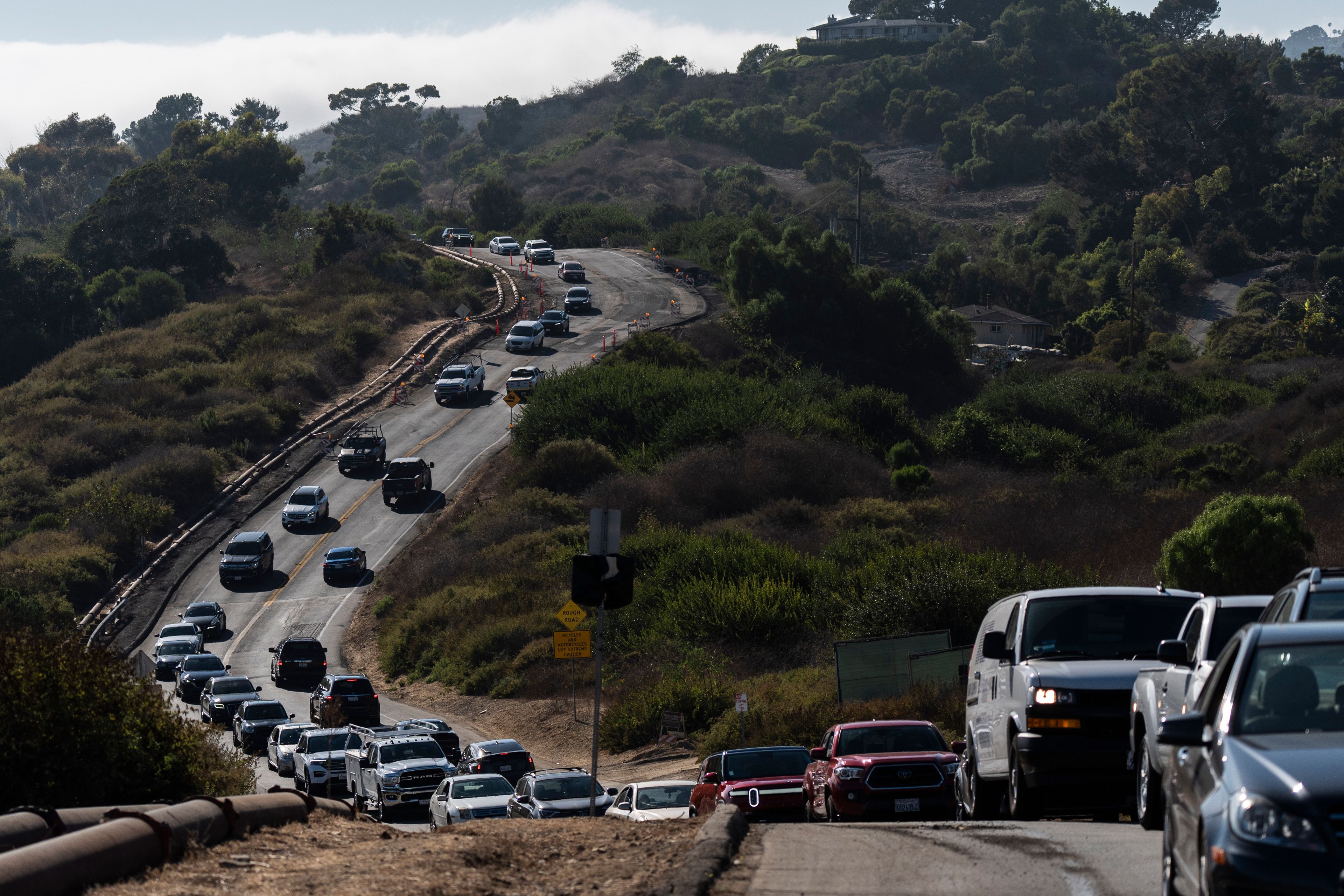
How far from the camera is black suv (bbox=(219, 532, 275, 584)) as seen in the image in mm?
52312

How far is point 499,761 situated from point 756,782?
1122 cm

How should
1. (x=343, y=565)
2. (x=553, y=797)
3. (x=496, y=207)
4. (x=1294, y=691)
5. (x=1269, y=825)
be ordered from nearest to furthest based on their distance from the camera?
(x=1269, y=825)
(x=1294, y=691)
(x=553, y=797)
(x=343, y=565)
(x=496, y=207)

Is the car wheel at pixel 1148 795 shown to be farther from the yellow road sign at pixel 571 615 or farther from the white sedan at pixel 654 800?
the yellow road sign at pixel 571 615

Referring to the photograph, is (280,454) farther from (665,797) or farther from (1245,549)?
(665,797)

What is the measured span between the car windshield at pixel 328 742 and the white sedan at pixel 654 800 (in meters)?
12.3

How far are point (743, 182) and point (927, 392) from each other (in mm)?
91570

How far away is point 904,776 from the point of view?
15188mm

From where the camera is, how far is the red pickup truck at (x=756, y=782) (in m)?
17.2

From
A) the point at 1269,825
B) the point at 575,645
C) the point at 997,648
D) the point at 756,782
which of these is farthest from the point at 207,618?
the point at 1269,825

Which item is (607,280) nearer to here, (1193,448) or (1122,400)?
(1122,400)

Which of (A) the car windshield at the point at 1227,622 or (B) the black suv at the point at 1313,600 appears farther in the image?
(A) the car windshield at the point at 1227,622

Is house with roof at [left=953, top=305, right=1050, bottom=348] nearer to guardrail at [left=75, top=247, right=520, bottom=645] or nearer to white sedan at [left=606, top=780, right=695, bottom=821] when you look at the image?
guardrail at [left=75, top=247, right=520, bottom=645]

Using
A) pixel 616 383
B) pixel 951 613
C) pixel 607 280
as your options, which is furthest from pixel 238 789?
pixel 607 280

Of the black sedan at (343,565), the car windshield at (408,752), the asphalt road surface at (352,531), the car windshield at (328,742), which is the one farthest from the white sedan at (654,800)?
the black sedan at (343,565)
